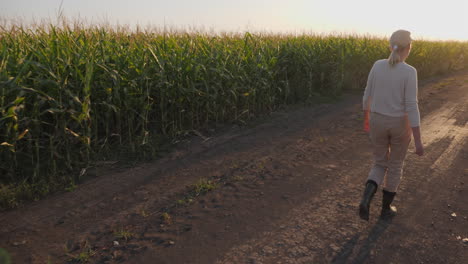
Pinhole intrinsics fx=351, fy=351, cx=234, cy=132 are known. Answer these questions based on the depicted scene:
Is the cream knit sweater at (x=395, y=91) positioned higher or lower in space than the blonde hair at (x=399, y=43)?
lower

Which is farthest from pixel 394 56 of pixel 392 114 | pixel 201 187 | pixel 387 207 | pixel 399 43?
pixel 201 187

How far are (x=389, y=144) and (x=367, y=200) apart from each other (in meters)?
0.67

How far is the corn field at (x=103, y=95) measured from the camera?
14.9 feet

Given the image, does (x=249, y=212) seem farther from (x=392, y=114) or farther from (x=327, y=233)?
(x=392, y=114)

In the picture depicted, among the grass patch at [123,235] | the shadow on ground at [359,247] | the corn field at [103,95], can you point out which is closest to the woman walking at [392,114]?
the shadow on ground at [359,247]

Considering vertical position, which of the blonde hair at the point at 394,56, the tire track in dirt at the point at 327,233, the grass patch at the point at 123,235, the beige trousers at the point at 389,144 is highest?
the blonde hair at the point at 394,56

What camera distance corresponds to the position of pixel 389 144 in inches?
150

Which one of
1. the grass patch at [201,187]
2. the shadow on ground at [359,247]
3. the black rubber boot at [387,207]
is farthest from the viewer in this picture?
the grass patch at [201,187]

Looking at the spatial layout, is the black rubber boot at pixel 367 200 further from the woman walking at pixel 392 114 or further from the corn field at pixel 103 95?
the corn field at pixel 103 95

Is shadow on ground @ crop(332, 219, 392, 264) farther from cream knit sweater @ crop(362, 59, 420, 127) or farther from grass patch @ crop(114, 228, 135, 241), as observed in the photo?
grass patch @ crop(114, 228, 135, 241)

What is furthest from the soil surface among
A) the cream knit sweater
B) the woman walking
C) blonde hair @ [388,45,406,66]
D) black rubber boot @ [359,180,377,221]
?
blonde hair @ [388,45,406,66]

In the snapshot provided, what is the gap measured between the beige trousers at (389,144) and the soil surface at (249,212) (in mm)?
505

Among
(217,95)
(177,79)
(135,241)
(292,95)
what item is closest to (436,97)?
(292,95)

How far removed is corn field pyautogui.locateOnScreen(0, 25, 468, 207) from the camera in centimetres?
455
